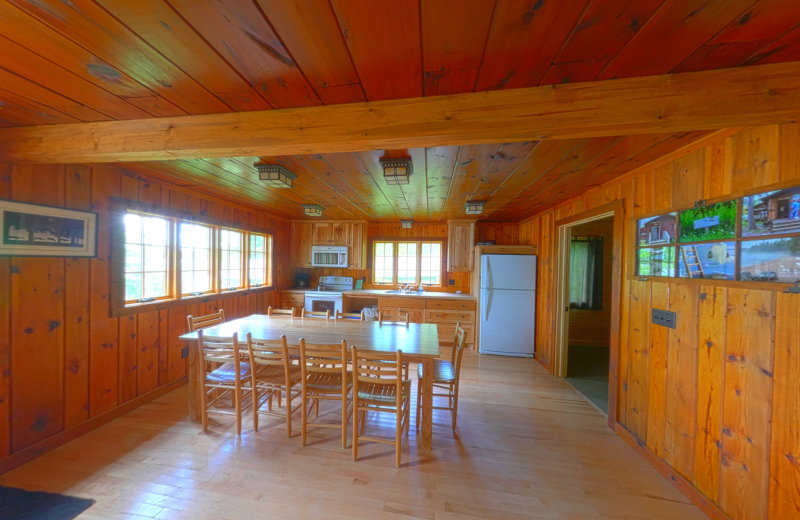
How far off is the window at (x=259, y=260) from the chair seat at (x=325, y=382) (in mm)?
2571

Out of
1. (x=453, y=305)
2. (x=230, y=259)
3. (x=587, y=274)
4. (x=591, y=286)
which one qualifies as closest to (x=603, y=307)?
(x=591, y=286)

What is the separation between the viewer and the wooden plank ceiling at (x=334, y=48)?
31.2 inches

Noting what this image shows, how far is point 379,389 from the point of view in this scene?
2074 mm

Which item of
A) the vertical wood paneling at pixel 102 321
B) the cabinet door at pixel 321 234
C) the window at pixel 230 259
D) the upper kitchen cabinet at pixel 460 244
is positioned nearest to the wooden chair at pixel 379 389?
the vertical wood paneling at pixel 102 321

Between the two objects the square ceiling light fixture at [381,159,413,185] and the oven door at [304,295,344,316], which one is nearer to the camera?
the square ceiling light fixture at [381,159,413,185]

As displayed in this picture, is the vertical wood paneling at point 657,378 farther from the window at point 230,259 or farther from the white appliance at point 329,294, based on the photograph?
the window at point 230,259

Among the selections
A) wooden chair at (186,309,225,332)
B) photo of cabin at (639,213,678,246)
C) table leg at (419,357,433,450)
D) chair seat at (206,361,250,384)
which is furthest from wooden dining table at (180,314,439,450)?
photo of cabin at (639,213,678,246)

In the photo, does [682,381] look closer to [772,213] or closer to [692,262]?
[692,262]

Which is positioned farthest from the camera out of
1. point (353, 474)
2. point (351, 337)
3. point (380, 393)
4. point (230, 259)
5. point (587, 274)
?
point (587, 274)

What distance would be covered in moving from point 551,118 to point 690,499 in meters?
2.42

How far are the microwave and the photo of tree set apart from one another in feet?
14.1

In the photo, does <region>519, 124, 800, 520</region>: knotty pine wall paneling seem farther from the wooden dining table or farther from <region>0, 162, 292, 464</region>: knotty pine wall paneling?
<region>0, 162, 292, 464</region>: knotty pine wall paneling

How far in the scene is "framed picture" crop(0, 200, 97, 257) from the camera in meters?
1.73

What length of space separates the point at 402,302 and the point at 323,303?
1.47 meters
